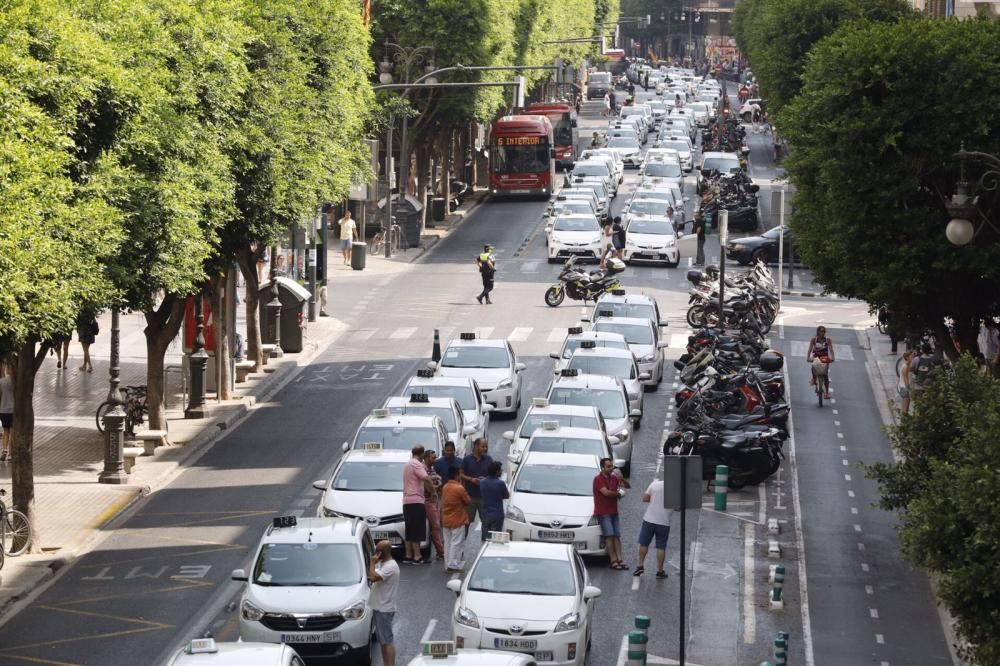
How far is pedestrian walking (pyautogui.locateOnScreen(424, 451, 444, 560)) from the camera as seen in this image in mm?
25359

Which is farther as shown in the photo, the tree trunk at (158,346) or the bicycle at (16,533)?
the tree trunk at (158,346)

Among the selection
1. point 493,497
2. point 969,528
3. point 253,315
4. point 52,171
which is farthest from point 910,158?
point 253,315

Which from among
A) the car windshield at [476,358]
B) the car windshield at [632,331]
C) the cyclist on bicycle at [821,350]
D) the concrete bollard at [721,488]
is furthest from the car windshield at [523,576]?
the car windshield at [632,331]

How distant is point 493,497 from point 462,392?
8.15 metres

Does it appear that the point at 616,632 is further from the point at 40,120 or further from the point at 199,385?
the point at 199,385

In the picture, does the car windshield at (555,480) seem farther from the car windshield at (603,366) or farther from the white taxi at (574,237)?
the white taxi at (574,237)

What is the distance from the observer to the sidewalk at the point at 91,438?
27.0m

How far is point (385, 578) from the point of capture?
20328 millimetres

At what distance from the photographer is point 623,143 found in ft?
306

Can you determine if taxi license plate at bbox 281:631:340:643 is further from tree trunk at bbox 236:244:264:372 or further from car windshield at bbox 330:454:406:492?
tree trunk at bbox 236:244:264:372

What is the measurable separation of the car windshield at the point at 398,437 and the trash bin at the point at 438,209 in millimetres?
42843

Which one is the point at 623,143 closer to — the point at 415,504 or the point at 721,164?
the point at 721,164

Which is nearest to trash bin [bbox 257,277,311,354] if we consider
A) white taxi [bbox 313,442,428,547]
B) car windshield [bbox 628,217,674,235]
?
white taxi [bbox 313,442,428,547]

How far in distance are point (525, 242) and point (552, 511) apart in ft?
131
